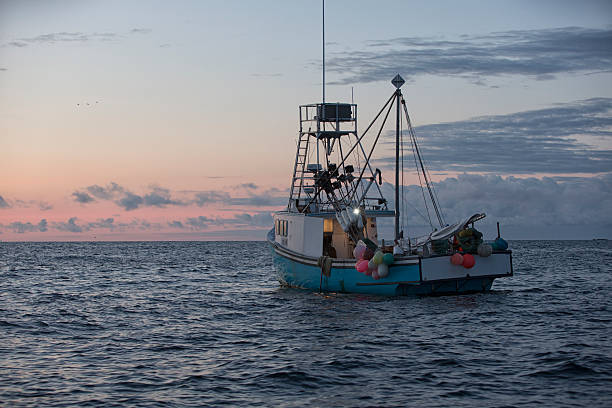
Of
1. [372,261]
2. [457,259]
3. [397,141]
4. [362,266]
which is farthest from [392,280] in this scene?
[397,141]

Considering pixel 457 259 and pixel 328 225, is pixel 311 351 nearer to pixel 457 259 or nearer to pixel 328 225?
pixel 457 259

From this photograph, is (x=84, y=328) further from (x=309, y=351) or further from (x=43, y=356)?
(x=309, y=351)

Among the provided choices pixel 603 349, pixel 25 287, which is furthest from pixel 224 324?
pixel 25 287

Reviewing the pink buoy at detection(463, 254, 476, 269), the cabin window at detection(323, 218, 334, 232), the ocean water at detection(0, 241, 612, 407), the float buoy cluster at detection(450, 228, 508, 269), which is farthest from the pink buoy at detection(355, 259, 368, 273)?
the cabin window at detection(323, 218, 334, 232)

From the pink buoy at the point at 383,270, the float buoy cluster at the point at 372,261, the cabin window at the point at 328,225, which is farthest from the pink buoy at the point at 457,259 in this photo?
the cabin window at the point at 328,225

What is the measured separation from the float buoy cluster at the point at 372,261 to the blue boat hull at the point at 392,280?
1.52 feet

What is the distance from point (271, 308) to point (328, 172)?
28.1 feet

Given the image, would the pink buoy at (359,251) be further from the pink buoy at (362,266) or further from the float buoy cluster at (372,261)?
the pink buoy at (362,266)

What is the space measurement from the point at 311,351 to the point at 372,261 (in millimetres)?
8502

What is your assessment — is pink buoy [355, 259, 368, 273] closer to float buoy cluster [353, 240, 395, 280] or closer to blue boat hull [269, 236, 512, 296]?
float buoy cluster [353, 240, 395, 280]

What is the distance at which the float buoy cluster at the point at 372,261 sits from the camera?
26578mm

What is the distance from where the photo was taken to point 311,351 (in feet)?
62.4

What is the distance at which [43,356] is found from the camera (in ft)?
61.4

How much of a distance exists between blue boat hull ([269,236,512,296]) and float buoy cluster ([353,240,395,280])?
46 centimetres
